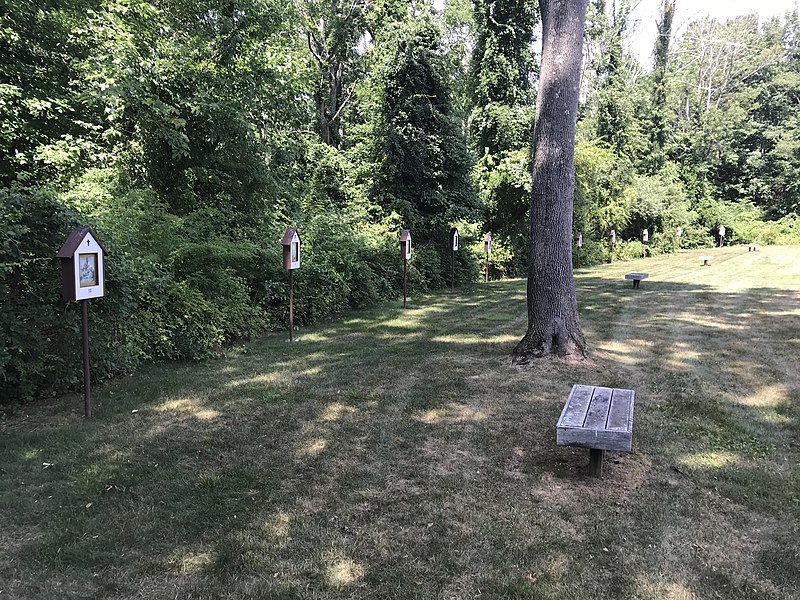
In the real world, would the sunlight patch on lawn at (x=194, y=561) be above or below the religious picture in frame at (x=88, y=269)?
below

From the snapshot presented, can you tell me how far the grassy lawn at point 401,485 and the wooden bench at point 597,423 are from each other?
1.05ft

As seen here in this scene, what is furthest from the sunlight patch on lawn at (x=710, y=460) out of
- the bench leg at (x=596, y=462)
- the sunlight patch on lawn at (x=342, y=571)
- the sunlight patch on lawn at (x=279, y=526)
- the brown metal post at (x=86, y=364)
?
the brown metal post at (x=86, y=364)

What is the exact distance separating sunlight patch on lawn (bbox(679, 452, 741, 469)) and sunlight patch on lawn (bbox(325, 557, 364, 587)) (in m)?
2.64

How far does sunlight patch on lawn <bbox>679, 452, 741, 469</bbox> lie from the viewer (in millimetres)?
3992

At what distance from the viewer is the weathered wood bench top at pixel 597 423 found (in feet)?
11.4

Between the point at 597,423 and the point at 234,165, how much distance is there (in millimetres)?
8704

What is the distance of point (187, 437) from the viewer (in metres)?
4.51

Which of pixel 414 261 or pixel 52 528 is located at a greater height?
pixel 414 261

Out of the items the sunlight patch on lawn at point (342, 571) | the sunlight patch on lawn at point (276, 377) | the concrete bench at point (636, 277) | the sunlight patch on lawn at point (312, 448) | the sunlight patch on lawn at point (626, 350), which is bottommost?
the sunlight patch on lawn at point (342, 571)

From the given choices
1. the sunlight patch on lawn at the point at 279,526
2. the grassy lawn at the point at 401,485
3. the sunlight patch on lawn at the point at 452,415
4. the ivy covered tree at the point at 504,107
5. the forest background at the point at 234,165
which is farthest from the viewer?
the ivy covered tree at the point at 504,107

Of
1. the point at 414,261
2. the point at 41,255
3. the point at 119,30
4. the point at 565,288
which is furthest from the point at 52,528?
the point at 414,261

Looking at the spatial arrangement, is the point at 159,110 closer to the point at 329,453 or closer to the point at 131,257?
the point at 131,257

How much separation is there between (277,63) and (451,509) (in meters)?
9.71

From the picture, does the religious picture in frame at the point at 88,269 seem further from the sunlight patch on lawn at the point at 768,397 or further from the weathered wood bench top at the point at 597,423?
the sunlight patch on lawn at the point at 768,397
